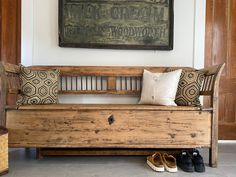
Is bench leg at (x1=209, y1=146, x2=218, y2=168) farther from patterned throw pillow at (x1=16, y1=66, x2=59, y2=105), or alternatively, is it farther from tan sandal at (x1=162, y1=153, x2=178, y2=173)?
patterned throw pillow at (x1=16, y1=66, x2=59, y2=105)

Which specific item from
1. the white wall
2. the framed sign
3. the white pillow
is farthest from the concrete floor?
the framed sign

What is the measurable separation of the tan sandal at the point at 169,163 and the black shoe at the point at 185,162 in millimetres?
60

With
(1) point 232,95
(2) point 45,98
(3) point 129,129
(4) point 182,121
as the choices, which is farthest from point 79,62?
(1) point 232,95

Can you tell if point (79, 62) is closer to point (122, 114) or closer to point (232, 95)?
point (122, 114)

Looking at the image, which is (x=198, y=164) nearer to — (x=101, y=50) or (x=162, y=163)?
(x=162, y=163)

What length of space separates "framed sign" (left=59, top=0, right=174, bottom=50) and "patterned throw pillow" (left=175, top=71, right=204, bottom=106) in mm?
532

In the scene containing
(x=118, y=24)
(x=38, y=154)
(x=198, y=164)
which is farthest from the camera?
(x=118, y=24)

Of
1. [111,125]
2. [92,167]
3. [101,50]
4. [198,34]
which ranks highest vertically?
[198,34]

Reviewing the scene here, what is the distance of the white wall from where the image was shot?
2596 mm

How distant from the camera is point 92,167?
196cm

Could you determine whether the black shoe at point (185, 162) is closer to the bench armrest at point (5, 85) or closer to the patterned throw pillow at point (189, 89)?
the patterned throw pillow at point (189, 89)

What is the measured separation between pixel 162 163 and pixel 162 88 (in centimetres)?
62

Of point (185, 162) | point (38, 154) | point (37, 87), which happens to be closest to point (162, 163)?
point (185, 162)

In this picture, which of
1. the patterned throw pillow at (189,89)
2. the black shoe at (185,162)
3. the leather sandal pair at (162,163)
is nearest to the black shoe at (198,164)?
the black shoe at (185,162)
